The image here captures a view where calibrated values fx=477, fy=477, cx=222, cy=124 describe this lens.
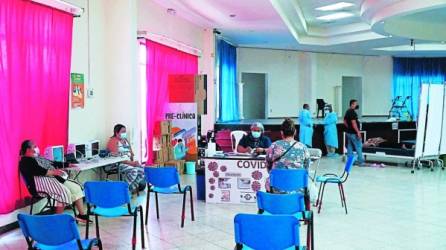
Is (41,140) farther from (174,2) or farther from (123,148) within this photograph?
(174,2)

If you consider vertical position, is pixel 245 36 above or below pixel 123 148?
above

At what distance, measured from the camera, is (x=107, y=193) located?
14.5 feet

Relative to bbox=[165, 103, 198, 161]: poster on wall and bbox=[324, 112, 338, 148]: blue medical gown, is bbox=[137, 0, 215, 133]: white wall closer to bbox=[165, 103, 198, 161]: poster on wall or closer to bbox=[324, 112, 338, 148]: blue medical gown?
bbox=[165, 103, 198, 161]: poster on wall

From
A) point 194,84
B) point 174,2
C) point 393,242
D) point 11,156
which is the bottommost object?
point 393,242

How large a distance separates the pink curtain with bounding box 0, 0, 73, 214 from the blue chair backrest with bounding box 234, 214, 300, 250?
328cm

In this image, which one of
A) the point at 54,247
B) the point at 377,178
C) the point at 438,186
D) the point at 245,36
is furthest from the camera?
the point at 245,36

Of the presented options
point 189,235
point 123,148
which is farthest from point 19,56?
point 189,235

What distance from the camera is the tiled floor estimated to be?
4797mm

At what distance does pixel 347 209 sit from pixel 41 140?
401cm

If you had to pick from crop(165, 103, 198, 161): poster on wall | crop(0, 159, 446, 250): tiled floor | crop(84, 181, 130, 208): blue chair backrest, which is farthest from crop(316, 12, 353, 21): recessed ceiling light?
crop(84, 181, 130, 208): blue chair backrest

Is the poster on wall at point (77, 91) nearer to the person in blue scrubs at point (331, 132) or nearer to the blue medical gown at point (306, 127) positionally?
the blue medical gown at point (306, 127)

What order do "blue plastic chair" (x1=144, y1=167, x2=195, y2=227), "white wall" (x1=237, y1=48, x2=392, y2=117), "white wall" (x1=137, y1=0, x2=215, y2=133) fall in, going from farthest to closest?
"white wall" (x1=237, y1=48, x2=392, y2=117)
"white wall" (x1=137, y1=0, x2=215, y2=133)
"blue plastic chair" (x1=144, y1=167, x2=195, y2=227)

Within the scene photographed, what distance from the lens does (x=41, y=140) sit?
5.85 m

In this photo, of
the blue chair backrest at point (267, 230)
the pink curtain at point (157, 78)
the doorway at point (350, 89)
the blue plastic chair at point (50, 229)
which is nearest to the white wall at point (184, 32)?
the pink curtain at point (157, 78)
